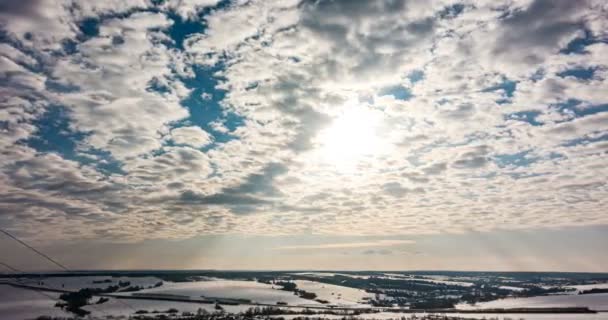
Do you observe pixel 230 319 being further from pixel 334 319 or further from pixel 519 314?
pixel 519 314

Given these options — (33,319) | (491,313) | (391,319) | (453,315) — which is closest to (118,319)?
(33,319)

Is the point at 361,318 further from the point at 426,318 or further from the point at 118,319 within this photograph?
the point at 118,319

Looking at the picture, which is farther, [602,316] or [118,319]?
[118,319]

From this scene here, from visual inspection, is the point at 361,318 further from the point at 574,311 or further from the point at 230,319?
the point at 574,311

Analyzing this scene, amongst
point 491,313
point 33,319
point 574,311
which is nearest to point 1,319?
point 33,319

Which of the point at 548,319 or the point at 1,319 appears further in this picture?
the point at 1,319

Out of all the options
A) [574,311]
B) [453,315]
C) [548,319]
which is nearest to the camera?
[548,319]

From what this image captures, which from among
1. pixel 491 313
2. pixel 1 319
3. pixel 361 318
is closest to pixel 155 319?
pixel 1 319

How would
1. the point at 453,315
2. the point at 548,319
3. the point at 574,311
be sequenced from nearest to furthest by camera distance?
1. the point at 548,319
2. the point at 574,311
3. the point at 453,315
